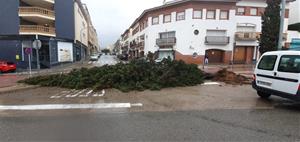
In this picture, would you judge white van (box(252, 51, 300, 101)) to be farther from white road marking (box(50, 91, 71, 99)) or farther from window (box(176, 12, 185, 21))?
window (box(176, 12, 185, 21))

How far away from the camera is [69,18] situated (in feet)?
94.9

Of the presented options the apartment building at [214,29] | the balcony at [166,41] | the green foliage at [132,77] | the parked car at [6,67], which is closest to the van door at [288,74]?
the green foliage at [132,77]

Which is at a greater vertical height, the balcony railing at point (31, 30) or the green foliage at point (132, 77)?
the balcony railing at point (31, 30)

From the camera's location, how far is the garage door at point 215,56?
100 ft

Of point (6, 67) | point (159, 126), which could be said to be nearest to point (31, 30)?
point (6, 67)

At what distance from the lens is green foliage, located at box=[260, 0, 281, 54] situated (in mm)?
16844

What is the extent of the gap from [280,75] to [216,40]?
24.1 m

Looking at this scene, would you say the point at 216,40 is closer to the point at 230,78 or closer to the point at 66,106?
the point at 230,78

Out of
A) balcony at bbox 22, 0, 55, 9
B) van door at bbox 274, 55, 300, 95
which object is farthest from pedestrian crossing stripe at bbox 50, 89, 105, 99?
balcony at bbox 22, 0, 55, 9

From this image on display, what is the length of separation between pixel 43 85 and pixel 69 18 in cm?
2156

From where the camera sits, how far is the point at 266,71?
23.0 feet

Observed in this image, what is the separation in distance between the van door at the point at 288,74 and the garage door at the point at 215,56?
24.5m

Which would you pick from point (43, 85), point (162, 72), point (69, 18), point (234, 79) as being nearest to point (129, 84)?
point (162, 72)

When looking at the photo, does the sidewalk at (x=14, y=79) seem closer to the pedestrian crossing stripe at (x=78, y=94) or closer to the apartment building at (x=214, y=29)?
the pedestrian crossing stripe at (x=78, y=94)
